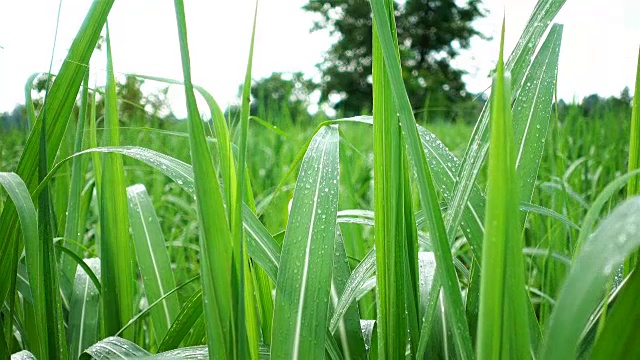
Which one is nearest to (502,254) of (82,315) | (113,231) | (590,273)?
(590,273)

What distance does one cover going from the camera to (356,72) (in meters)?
23.0

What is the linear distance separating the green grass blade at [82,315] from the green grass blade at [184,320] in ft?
0.50

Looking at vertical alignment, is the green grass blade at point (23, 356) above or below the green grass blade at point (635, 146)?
below

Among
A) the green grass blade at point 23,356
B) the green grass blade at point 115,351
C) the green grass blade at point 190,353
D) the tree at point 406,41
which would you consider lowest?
the green grass blade at point 23,356

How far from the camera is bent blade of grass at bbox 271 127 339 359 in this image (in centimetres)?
50

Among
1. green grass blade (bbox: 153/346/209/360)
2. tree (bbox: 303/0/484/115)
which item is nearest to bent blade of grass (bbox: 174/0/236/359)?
green grass blade (bbox: 153/346/209/360)

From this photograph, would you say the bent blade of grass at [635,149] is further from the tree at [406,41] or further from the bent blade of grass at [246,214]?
the tree at [406,41]

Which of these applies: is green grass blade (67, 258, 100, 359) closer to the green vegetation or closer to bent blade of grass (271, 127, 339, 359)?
the green vegetation

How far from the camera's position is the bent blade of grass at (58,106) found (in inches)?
23.6

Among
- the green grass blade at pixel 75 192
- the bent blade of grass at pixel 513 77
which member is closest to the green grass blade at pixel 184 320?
the green grass blade at pixel 75 192

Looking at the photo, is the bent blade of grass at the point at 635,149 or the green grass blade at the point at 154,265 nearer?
the bent blade of grass at the point at 635,149

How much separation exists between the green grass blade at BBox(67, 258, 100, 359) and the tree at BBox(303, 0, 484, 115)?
2025cm

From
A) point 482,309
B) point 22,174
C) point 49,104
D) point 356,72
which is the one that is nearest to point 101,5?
point 49,104

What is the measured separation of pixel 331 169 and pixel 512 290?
25 cm
